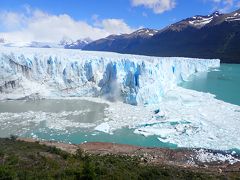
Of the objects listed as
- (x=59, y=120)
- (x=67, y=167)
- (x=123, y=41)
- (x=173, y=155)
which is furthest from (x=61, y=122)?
(x=123, y=41)

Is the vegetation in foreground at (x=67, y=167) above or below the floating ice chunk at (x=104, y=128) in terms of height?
above

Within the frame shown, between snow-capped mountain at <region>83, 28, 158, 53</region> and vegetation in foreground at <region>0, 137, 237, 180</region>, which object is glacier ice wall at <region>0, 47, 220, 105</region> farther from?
snow-capped mountain at <region>83, 28, 158, 53</region>

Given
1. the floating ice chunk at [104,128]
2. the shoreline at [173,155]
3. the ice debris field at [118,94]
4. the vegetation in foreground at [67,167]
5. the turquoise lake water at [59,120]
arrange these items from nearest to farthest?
1. the vegetation in foreground at [67,167]
2. the shoreline at [173,155]
3. the turquoise lake water at [59,120]
4. the floating ice chunk at [104,128]
5. the ice debris field at [118,94]

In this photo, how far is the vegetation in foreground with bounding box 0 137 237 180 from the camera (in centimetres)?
720

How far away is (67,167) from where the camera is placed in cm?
802

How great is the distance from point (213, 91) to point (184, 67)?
28.5ft

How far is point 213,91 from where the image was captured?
24.5 meters

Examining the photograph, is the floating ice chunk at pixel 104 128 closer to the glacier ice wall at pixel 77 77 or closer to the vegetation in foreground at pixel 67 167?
the vegetation in foreground at pixel 67 167

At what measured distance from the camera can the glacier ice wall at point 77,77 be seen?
62.2 feet

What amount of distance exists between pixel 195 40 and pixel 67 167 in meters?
82.0

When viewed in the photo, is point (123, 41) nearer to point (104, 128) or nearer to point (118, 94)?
point (118, 94)

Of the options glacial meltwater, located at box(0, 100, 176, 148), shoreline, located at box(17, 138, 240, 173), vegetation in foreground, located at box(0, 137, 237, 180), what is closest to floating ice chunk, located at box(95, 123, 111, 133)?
glacial meltwater, located at box(0, 100, 176, 148)

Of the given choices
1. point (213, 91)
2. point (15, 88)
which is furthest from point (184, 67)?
point (15, 88)

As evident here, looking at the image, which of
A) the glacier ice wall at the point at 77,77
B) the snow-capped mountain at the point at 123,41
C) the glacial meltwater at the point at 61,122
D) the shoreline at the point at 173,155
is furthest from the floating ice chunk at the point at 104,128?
the snow-capped mountain at the point at 123,41
